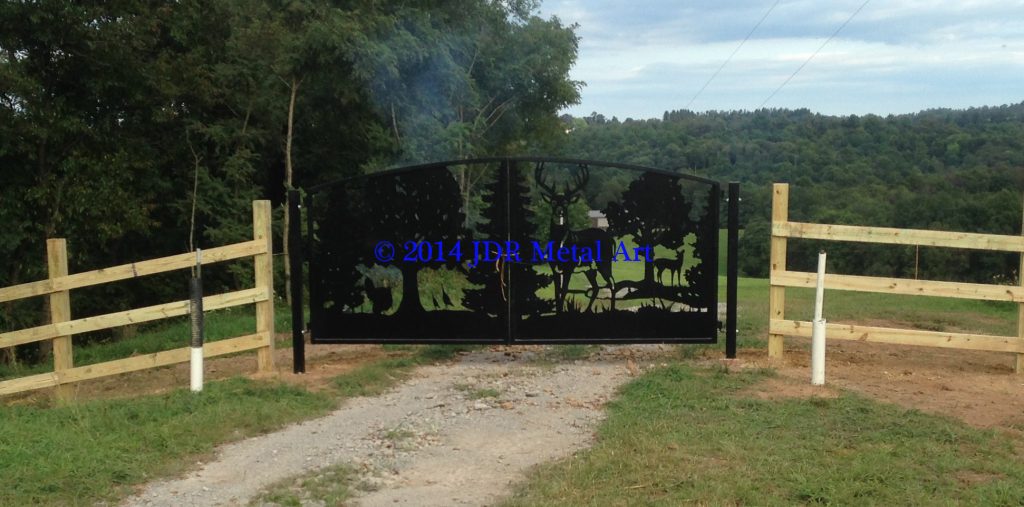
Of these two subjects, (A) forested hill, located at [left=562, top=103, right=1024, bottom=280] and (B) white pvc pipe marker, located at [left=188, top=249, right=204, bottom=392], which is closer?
(B) white pvc pipe marker, located at [left=188, top=249, right=204, bottom=392]

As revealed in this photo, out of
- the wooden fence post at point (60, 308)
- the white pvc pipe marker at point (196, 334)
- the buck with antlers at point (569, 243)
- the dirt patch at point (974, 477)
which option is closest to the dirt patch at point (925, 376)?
the dirt patch at point (974, 477)

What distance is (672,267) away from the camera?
827 cm

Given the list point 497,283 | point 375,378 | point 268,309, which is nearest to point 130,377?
point 268,309

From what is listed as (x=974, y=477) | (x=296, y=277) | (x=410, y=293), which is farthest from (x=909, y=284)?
(x=296, y=277)

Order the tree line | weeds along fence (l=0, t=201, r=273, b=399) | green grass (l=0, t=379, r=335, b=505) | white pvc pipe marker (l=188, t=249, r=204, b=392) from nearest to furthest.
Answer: green grass (l=0, t=379, r=335, b=505) < white pvc pipe marker (l=188, t=249, r=204, b=392) < weeds along fence (l=0, t=201, r=273, b=399) < the tree line

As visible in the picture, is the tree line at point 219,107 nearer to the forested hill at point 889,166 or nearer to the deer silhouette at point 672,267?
the forested hill at point 889,166

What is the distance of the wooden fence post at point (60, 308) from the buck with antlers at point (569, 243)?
438cm

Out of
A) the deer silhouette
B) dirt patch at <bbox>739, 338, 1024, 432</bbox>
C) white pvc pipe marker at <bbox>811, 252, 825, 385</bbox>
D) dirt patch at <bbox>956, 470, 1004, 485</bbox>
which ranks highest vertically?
the deer silhouette

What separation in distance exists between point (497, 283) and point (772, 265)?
261cm

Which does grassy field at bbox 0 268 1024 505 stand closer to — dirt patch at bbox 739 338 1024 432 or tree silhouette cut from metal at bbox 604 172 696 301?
dirt patch at bbox 739 338 1024 432

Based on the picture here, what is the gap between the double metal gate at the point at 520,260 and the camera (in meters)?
8.21

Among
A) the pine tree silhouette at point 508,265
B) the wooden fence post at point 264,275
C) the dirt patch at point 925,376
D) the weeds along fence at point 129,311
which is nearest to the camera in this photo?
the dirt patch at point 925,376

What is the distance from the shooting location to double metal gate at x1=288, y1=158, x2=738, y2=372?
8.21 m

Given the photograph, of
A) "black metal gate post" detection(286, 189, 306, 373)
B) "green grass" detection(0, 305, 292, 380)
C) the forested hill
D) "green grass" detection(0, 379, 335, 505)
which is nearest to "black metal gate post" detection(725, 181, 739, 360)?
"green grass" detection(0, 379, 335, 505)
